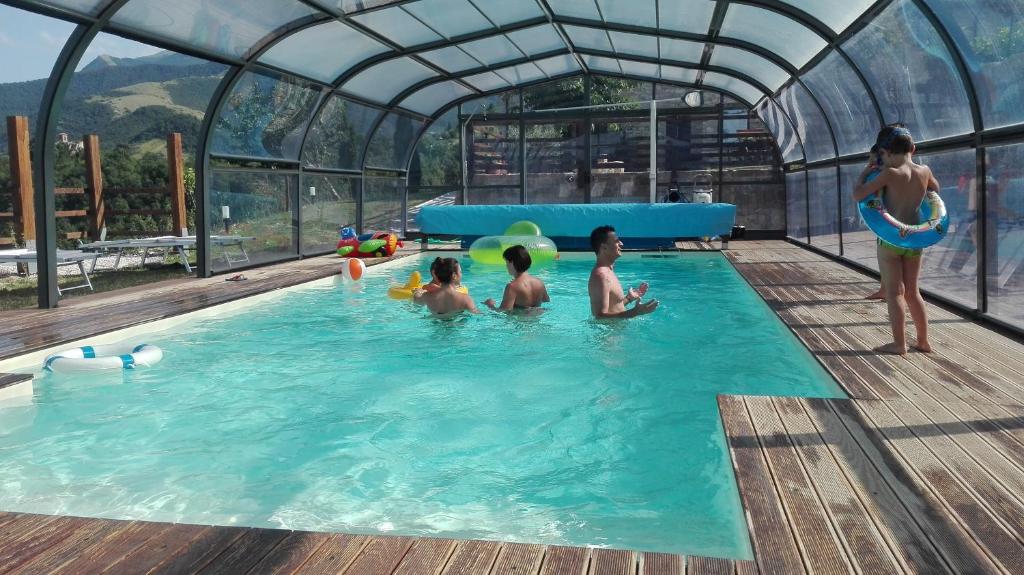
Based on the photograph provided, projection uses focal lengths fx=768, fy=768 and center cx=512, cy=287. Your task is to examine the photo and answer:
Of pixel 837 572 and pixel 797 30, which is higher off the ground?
pixel 797 30

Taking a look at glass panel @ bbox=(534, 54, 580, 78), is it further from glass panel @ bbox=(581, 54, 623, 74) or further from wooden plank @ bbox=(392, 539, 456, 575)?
wooden plank @ bbox=(392, 539, 456, 575)

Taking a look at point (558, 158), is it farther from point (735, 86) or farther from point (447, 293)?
point (447, 293)

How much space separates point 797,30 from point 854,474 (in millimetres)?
8490

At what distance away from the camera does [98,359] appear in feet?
18.4

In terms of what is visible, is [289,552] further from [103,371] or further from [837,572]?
[103,371]

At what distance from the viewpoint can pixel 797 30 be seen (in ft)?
32.9

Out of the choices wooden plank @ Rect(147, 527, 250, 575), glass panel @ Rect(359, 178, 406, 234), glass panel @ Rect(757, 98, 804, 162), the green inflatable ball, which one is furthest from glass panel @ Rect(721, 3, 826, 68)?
wooden plank @ Rect(147, 527, 250, 575)

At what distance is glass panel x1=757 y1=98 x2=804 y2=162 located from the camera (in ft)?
49.1

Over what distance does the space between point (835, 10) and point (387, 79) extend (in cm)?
850

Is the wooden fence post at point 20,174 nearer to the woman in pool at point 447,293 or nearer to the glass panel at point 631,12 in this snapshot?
the woman in pool at point 447,293

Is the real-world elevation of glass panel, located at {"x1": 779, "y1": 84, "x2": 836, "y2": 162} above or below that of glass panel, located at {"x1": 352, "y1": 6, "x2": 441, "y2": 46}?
below

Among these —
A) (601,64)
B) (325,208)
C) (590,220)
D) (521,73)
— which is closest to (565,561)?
(590,220)

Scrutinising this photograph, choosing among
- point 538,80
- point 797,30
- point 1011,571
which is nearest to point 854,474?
point 1011,571

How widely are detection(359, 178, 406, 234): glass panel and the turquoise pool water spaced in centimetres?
842
